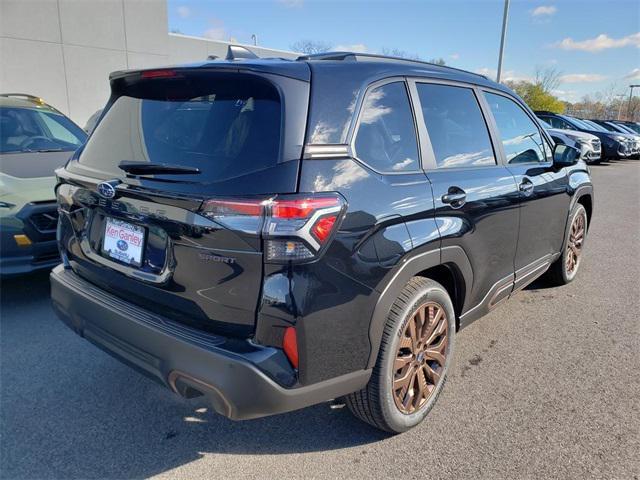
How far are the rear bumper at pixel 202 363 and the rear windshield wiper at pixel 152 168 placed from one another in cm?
65

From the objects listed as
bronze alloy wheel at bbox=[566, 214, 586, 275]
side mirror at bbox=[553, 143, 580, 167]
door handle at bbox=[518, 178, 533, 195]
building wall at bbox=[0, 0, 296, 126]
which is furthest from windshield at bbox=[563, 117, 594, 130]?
door handle at bbox=[518, 178, 533, 195]

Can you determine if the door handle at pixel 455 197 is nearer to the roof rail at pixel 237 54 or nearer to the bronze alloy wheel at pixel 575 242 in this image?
the roof rail at pixel 237 54

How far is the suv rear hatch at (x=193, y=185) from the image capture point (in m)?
1.91

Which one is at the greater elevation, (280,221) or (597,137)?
(280,221)

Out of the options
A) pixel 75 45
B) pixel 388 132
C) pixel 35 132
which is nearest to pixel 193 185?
pixel 388 132

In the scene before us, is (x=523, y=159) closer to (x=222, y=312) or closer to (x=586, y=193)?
(x=586, y=193)

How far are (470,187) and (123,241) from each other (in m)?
1.94

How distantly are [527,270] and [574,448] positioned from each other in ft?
5.00

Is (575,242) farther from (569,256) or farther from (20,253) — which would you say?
(20,253)

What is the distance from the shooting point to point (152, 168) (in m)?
2.18

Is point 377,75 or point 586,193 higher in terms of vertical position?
point 377,75

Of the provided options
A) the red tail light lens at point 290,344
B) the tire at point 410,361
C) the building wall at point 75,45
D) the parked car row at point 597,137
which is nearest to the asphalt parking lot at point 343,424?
the tire at point 410,361

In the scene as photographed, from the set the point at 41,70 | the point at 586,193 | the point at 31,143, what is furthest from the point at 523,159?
the point at 41,70

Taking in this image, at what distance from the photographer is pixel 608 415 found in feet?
9.14
